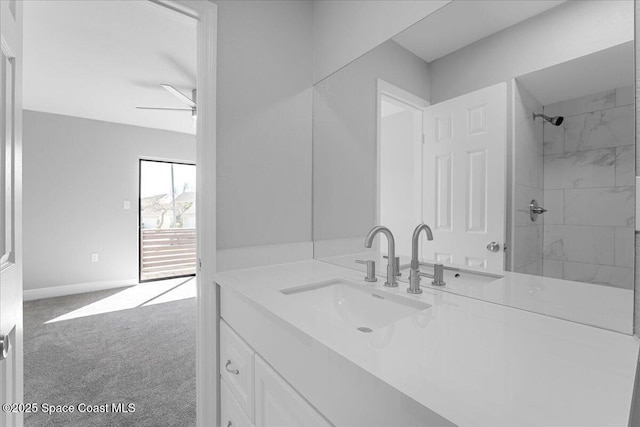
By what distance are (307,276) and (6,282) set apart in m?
0.96

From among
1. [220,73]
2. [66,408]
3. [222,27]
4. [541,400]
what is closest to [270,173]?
[220,73]

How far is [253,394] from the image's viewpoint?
987mm

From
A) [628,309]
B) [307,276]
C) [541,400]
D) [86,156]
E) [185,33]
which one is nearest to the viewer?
[541,400]

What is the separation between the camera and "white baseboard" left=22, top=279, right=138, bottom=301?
365cm

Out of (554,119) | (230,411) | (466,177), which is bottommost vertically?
(230,411)

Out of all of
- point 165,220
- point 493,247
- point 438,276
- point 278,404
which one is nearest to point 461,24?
point 493,247

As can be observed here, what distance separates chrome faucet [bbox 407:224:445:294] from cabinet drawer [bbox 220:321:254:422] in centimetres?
61

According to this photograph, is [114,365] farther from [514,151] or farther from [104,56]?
[514,151]

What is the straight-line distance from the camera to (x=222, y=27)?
4.60 feet

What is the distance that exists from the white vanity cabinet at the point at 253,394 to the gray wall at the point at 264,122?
0.49 m

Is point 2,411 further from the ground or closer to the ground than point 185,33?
closer to the ground

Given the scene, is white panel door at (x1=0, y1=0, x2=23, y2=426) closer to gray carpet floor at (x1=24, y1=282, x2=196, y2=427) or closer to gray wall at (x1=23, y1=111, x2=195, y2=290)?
gray carpet floor at (x1=24, y1=282, x2=196, y2=427)

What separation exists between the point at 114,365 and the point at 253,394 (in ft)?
5.72

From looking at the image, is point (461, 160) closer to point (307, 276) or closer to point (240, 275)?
point (307, 276)
